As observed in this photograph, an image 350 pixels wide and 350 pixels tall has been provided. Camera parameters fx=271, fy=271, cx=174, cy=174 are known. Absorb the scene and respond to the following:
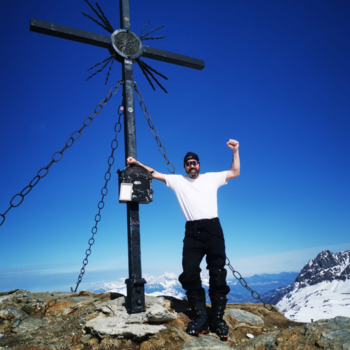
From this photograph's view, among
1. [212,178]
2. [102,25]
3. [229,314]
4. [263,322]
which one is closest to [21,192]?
[212,178]

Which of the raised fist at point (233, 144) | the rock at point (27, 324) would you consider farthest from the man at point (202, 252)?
the rock at point (27, 324)

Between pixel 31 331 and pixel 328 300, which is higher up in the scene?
pixel 31 331

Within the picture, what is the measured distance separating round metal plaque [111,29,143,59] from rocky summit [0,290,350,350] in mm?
5773

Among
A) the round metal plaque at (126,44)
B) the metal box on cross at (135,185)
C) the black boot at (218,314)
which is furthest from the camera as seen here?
the round metal plaque at (126,44)

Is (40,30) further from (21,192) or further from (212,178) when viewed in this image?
(212,178)

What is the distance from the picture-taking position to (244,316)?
6.20m

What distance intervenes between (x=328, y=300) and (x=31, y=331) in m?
240

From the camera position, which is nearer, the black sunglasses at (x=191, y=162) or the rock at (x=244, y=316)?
the black sunglasses at (x=191, y=162)

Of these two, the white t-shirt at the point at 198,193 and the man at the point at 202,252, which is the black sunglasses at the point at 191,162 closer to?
the white t-shirt at the point at 198,193

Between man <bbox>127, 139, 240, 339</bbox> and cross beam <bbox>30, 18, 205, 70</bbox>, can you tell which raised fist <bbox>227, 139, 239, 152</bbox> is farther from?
cross beam <bbox>30, 18, 205, 70</bbox>

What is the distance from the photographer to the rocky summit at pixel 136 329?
4.45 metres

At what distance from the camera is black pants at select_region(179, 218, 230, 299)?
5242 millimetres

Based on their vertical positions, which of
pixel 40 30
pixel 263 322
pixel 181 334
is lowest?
pixel 263 322

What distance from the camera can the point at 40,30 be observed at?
615cm
